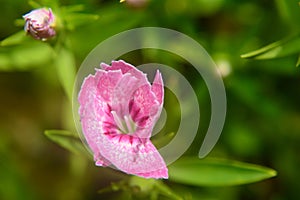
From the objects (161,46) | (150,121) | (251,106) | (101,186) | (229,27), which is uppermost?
(229,27)

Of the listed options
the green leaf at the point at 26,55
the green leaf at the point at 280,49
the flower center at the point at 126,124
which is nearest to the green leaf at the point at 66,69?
the green leaf at the point at 26,55

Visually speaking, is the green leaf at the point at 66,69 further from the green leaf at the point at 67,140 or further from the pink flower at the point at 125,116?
the pink flower at the point at 125,116

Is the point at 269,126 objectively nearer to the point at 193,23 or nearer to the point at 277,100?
the point at 277,100

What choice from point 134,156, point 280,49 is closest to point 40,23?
point 134,156

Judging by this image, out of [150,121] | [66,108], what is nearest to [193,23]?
[66,108]

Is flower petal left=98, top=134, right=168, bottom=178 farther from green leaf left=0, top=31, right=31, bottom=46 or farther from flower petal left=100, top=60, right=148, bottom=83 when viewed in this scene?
green leaf left=0, top=31, right=31, bottom=46

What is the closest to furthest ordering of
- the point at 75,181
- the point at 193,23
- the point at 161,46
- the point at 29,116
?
the point at 161,46, the point at 193,23, the point at 75,181, the point at 29,116
